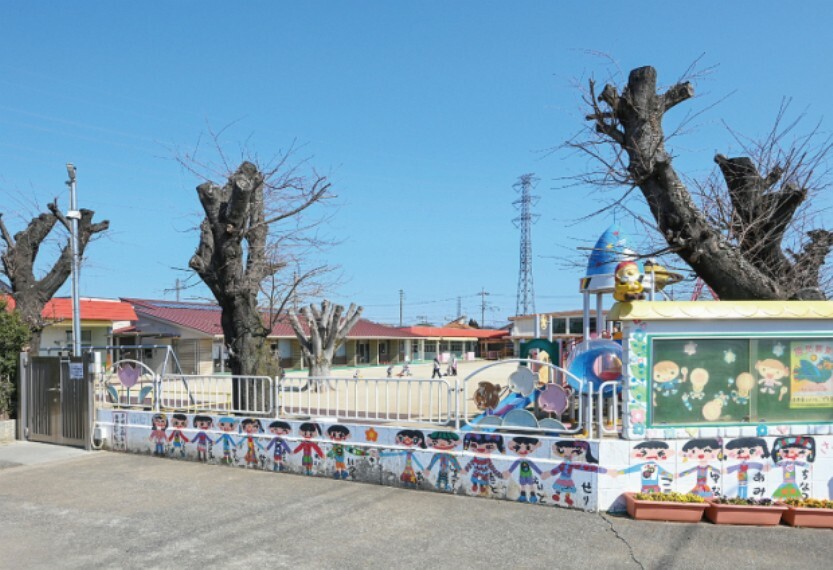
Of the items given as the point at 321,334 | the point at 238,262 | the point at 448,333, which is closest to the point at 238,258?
the point at 238,262

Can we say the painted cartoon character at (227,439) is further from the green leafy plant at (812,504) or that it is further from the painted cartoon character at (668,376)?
the green leafy plant at (812,504)

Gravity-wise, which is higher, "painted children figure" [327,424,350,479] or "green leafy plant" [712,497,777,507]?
"painted children figure" [327,424,350,479]

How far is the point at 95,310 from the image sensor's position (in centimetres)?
2955

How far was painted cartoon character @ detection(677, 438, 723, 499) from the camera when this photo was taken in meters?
6.96

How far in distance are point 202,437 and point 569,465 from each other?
Answer: 557 cm

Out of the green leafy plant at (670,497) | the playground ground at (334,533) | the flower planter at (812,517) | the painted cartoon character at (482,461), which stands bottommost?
the playground ground at (334,533)

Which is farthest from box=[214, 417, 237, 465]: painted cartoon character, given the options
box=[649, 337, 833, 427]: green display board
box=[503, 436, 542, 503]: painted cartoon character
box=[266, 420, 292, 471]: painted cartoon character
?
box=[649, 337, 833, 427]: green display board

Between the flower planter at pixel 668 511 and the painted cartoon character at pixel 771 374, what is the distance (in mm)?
1649

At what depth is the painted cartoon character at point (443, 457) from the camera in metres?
7.71

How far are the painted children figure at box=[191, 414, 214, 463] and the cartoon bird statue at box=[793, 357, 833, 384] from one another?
788 centimetres

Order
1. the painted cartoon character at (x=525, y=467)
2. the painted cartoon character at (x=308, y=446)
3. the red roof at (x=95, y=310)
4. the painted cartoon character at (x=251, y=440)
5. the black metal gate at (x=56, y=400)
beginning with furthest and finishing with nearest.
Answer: the red roof at (x=95, y=310)
the black metal gate at (x=56, y=400)
the painted cartoon character at (x=251, y=440)
the painted cartoon character at (x=308, y=446)
the painted cartoon character at (x=525, y=467)

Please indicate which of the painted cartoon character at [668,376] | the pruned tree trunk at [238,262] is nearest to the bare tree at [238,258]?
the pruned tree trunk at [238,262]

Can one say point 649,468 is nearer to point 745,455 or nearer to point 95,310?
point 745,455

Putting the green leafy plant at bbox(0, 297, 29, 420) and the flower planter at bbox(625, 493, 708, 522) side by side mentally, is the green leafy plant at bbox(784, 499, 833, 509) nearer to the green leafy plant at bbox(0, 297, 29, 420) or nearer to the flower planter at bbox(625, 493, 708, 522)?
the flower planter at bbox(625, 493, 708, 522)
